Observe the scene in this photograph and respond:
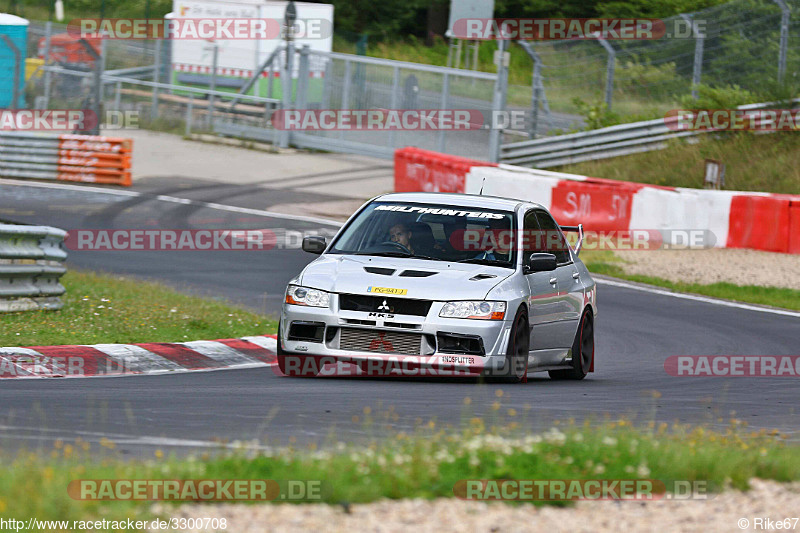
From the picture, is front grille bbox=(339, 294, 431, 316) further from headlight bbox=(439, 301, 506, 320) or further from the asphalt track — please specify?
the asphalt track

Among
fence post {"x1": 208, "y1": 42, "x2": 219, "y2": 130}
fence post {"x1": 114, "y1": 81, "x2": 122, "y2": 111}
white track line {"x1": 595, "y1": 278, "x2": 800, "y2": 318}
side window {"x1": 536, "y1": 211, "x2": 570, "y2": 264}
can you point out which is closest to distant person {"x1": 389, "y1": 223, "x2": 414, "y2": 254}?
side window {"x1": 536, "y1": 211, "x2": 570, "y2": 264}

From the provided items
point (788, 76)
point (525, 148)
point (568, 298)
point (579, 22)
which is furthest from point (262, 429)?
point (579, 22)

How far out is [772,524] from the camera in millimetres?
5230

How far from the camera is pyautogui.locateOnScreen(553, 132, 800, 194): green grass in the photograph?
2484 cm

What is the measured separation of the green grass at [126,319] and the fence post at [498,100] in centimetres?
1497

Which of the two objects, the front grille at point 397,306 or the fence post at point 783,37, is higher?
the fence post at point 783,37

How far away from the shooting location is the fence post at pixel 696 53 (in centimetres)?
2577

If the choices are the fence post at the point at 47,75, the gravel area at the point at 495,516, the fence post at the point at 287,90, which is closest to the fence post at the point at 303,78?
the fence post at the point at 287,90

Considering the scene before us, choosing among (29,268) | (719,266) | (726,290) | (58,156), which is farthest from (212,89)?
(29,268)

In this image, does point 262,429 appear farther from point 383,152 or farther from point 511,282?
point 383,152

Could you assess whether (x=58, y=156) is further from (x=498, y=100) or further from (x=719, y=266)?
(x=719, y=266)

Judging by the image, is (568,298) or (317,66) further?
(317,66)

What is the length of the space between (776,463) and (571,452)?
1.04 metres

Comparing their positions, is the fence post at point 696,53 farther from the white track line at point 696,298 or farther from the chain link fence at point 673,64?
the white track line at point 696,298
